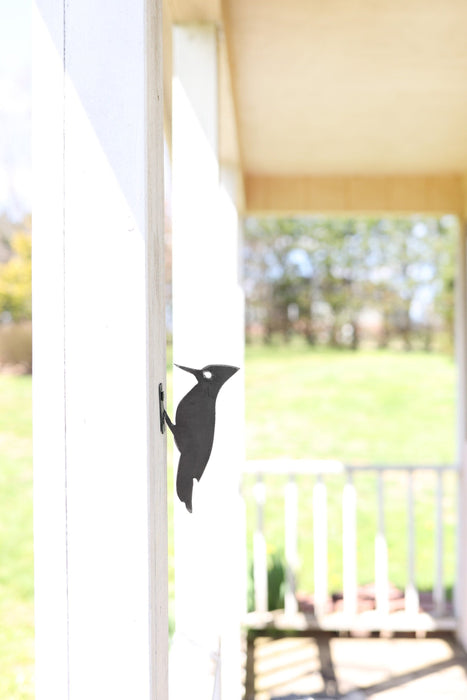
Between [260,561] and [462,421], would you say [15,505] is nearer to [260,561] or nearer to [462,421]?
[260,561]

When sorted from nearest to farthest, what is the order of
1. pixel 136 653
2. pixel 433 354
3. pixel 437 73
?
1. pixel 136 653
2. pixel 437 73
3. pixel 433 354

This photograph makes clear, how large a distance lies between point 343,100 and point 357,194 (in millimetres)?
1395

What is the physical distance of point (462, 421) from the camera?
4.11 metres

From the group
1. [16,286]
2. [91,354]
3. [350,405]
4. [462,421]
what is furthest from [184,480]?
[350,405]

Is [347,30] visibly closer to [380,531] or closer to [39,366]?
[39,366]

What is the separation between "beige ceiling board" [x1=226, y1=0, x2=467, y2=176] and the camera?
1.93m

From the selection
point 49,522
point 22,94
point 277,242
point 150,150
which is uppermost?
point 22,94

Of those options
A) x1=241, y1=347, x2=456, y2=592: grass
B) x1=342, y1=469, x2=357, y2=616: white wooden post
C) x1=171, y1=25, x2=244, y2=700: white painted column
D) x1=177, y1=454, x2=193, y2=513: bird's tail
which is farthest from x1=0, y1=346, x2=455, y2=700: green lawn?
x1=177, y1=454, x2=193, y2=513: bird's tail

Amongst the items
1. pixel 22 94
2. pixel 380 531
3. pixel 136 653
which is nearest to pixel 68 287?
pixel 136 653

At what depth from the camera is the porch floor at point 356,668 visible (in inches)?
129

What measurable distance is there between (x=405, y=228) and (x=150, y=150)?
10574 mm

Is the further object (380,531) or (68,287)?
(380,531)

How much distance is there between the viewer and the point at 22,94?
8.57m

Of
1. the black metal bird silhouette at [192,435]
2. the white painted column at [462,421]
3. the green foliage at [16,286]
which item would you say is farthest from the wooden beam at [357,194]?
the green foliage at [16,286]
